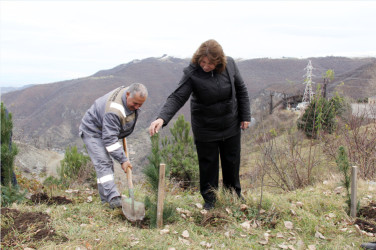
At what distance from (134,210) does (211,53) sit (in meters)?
1.89

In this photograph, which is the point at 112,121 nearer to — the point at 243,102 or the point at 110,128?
the point at 110,128

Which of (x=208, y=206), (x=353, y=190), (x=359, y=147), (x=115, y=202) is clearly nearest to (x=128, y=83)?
(x=359, y=147)

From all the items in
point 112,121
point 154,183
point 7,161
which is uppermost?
point 112,121

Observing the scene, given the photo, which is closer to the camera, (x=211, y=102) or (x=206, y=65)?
(x=206, y=65)

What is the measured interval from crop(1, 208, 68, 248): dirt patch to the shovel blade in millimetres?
720

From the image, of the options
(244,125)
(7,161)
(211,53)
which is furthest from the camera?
(7,161)

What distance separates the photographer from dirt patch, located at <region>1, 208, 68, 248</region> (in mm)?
2887

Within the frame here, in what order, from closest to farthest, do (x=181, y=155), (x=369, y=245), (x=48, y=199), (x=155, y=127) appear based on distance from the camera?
1. (x=369, y=245)
2. (x=155, y=127)
3. (x=48, y=199)
4. (x=181, y=155)

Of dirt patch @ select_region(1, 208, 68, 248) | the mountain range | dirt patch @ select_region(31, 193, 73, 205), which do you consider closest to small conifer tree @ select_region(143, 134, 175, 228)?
dirt patch @ select_region(1, 208, 68, 248)

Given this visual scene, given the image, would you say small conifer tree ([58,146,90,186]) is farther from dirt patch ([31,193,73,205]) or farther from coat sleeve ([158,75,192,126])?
coat sleeve ([158,75,192,126])

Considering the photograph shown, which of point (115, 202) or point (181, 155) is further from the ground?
point (115, 202)

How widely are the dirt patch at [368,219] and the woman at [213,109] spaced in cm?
140

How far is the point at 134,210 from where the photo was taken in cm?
345

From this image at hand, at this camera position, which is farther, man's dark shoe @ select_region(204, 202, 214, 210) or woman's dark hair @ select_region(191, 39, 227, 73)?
man's dark shoe @ select_region(204, 202, 214, 210)
